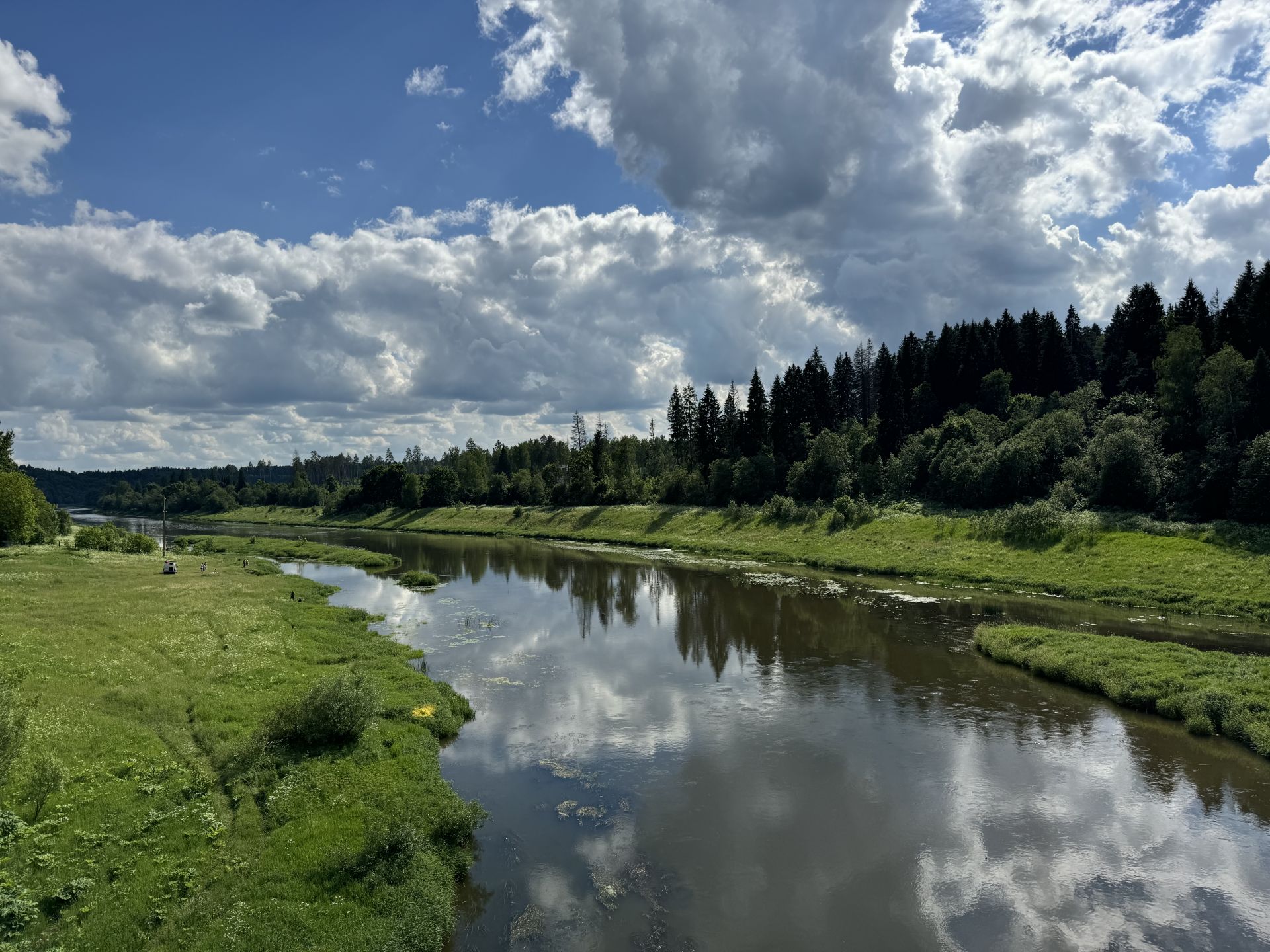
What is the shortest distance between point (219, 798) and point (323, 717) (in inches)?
158

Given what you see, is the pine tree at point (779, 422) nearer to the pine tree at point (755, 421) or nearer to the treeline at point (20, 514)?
the pine tree at point (755, 421)

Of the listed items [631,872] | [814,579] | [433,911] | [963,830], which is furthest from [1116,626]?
[433,911]

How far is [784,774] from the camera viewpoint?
2278cm

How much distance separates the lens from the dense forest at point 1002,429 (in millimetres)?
→ 62656

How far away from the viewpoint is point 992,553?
204 feet

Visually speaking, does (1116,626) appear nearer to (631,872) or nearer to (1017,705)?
(1017,705)

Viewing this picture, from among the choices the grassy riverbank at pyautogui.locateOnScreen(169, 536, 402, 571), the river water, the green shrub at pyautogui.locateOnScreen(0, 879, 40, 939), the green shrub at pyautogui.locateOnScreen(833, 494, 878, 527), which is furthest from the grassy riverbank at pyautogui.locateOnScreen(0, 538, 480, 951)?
the green shrub at pyautogui.locateOnScreen(833, 494, 878, 527)

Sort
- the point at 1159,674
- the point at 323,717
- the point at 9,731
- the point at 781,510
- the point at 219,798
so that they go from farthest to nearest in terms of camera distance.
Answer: the point at 781,510
the point at 1159,674
the point at 323,717
the point at 219,798
the point at 9,731

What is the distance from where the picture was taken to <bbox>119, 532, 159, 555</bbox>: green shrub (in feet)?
254

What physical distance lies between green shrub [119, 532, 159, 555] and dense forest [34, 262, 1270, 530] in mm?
66118

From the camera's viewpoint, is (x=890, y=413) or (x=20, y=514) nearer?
(x=20, y=514)

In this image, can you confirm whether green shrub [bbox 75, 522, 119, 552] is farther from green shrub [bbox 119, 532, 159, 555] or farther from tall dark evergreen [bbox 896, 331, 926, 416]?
tall dark evergreen [bbox 896, 331, 926, 416]

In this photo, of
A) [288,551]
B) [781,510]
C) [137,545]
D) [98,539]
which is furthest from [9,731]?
[288,551]

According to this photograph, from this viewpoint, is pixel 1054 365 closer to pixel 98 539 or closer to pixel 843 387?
pixel 843 387
